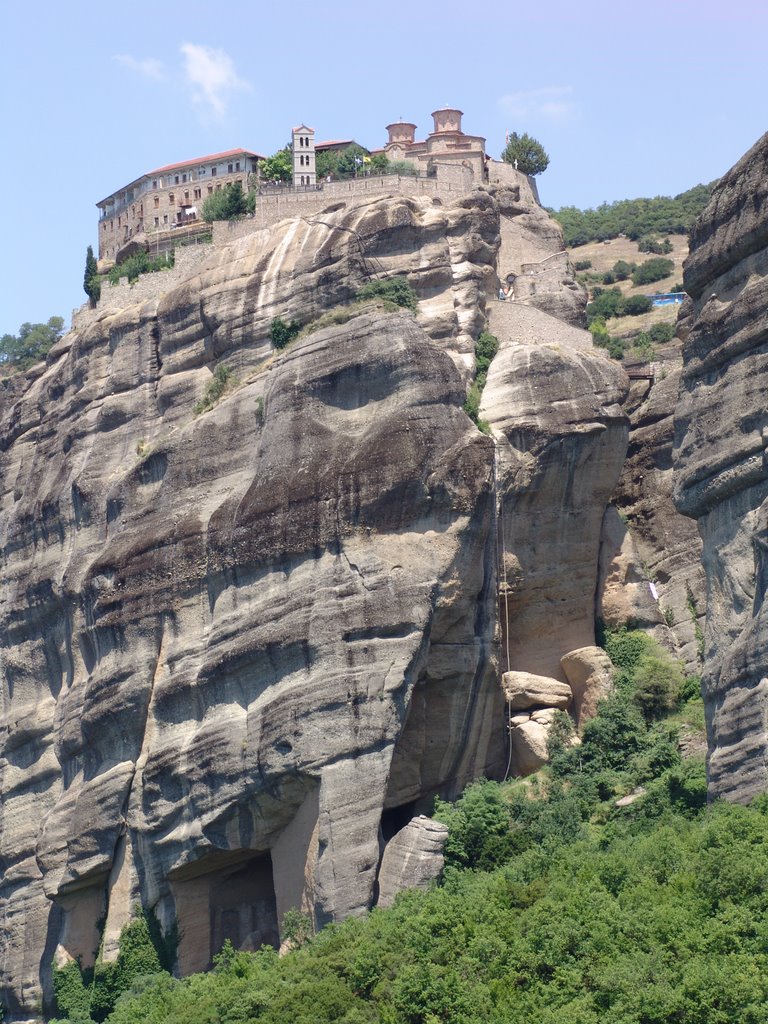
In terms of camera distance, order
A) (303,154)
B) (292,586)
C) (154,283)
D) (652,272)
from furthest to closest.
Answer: (652,272) → (303,154) → (154,283) → (292,586)

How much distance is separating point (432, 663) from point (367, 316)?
796 centimetres

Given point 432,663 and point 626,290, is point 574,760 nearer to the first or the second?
point 432,663

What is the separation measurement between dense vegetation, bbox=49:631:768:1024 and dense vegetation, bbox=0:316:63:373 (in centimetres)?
3614

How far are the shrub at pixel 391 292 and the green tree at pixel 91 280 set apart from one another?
11972mm

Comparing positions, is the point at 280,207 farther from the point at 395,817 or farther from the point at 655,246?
the point at 655,246

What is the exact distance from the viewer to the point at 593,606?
58188 millimetres

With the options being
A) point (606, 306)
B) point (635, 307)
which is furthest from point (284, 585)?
point (635, 307)

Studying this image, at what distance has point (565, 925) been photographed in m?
44.3

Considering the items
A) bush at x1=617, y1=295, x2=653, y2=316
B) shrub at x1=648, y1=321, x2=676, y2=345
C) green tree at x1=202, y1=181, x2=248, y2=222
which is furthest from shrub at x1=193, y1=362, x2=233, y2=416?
bush at x1=617, y1=295, x2=653, y2=316

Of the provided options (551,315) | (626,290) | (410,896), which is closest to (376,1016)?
(410,896)

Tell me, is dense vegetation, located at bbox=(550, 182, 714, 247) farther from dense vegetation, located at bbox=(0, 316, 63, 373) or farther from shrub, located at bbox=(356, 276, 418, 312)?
shrub, located at bbox=(356, 276, 418, 312)

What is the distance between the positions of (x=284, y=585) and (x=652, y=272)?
109 feet

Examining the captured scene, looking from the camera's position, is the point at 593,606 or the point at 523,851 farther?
the point at 593,606

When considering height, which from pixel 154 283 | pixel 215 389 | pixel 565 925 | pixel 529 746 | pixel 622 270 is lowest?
pixel 565 925
